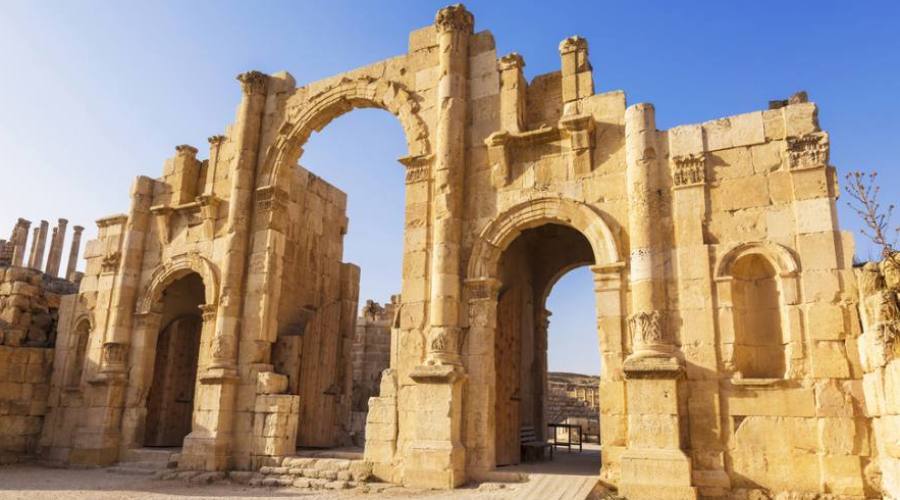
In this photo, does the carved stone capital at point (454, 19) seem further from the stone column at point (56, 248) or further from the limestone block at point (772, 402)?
the stone column at point (56, 248)

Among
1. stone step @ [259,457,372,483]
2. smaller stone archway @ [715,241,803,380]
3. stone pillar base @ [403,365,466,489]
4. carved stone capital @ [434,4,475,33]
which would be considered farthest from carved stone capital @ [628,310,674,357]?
carved stone capital @ [434,4,475,33]

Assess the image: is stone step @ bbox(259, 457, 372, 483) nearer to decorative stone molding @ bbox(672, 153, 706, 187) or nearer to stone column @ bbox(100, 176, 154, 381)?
stone column @ bbox(100, 176, 154, 381)

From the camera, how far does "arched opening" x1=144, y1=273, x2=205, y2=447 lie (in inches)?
567

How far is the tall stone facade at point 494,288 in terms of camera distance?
7.96 meters

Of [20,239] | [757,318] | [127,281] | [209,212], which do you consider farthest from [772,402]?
[20,239]

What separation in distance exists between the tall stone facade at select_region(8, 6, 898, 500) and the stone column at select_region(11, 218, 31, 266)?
19.6 m

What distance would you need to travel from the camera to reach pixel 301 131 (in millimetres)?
12539

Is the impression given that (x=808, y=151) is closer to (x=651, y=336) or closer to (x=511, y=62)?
(x=651, y=336)

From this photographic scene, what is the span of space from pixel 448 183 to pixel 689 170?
351 cm

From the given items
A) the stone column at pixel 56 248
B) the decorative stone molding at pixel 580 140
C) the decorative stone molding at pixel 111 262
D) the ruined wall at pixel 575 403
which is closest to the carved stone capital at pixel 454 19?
the decorative stone molding at pixel 580 140

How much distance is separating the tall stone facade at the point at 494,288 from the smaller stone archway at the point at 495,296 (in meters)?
0.03

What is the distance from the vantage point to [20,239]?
3088cm

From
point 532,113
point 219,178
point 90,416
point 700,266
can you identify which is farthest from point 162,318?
point 700,266

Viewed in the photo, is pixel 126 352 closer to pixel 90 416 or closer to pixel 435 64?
pixel 90 416
